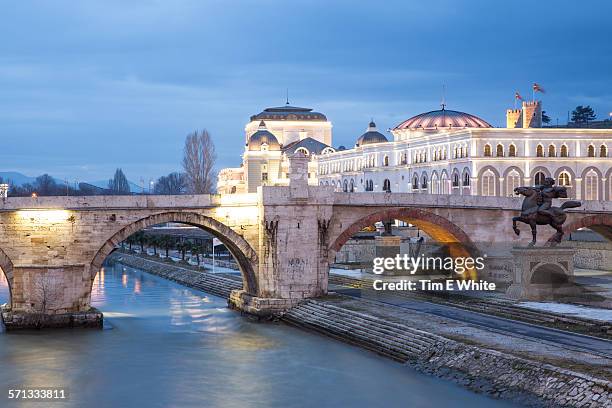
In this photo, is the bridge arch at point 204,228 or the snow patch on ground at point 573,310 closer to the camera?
the snow patch on ground at point 573,310

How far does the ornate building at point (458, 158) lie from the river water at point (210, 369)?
55.6 meters

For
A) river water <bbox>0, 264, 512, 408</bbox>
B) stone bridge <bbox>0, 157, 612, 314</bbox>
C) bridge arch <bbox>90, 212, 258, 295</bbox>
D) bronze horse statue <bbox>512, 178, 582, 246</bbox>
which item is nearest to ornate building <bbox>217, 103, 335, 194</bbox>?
stone bridge <bbox>0, 157, 612, 314</bbox>

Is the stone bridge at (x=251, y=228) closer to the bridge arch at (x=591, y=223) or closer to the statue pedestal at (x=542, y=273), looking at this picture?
the bridge arch at (x=591, y=223)

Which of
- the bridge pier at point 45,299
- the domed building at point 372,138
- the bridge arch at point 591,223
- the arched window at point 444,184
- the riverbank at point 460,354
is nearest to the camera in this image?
the riverbank at point 460,354

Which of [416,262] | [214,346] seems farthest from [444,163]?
[214,346]

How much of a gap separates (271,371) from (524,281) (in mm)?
15133

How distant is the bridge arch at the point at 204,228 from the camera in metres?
47.0

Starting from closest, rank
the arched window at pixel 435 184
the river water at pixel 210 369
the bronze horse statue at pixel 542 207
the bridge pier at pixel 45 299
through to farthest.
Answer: the river water at pixel 210 369 → the bridge pier at pixel 45 299 → the bronze horse statue at pixel 542 207 → the arched window at pixel 435 184

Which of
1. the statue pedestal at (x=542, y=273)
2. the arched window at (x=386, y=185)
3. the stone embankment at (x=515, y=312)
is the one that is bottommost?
the stone embankment at (x=515, y=312)

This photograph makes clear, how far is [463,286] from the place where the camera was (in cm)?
5569

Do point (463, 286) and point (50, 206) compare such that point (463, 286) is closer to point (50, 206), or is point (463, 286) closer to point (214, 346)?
point (214, 346)

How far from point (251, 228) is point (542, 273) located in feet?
48.7

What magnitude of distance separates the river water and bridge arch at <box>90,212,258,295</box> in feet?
8.93

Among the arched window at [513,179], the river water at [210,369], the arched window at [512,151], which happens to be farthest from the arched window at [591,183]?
the river water at [210,369]
